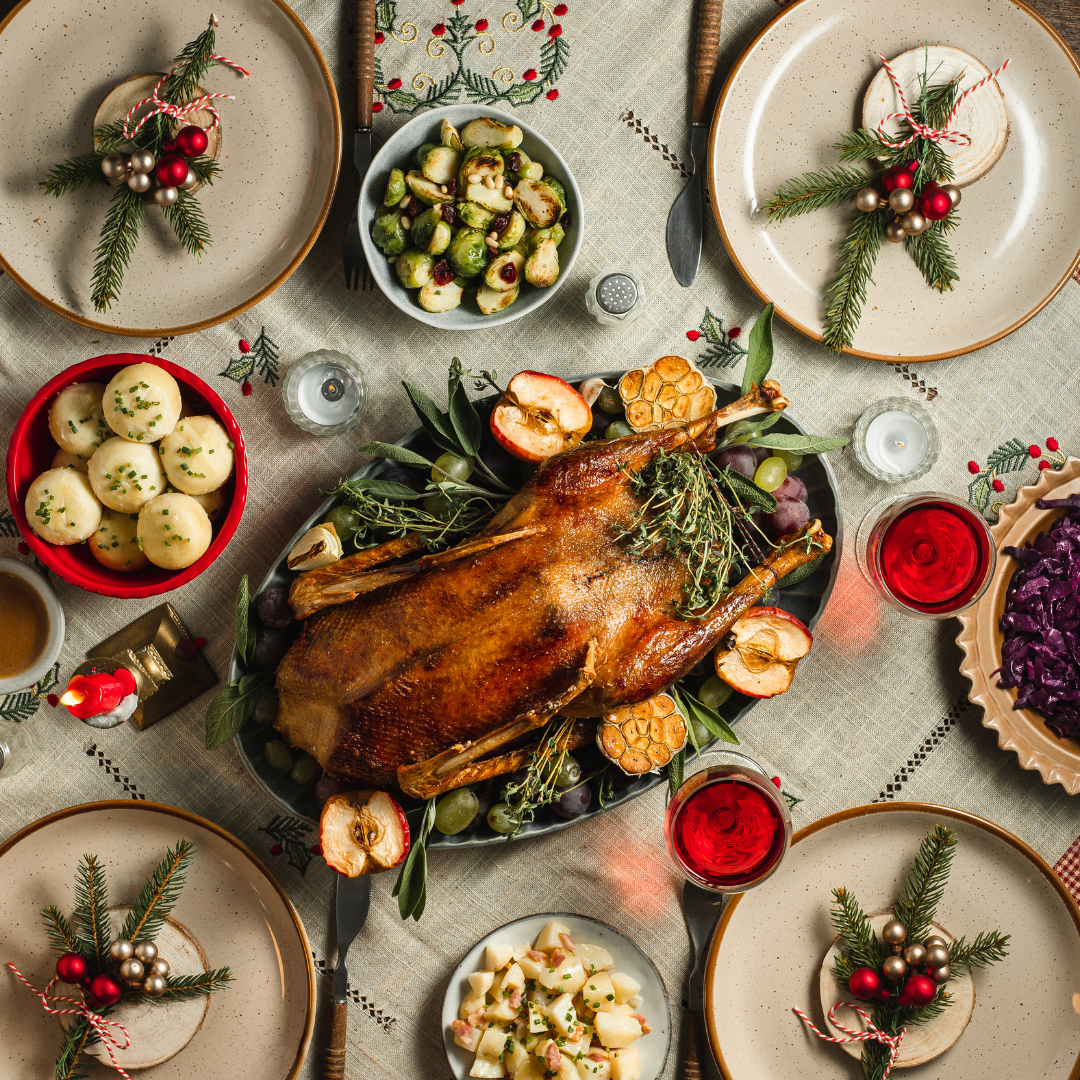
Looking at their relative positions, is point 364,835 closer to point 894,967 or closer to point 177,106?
point 894,967

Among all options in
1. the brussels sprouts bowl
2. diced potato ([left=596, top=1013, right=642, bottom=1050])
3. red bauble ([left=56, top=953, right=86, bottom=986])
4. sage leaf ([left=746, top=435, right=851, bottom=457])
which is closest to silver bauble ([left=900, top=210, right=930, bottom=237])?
sage leaf ([left=746, top=435, right=851, bottom=457])

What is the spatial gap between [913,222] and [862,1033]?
5.74 feet

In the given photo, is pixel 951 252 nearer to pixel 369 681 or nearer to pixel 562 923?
pixel 369 681

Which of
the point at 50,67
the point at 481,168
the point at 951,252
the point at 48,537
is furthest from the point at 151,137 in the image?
the point at 951,252

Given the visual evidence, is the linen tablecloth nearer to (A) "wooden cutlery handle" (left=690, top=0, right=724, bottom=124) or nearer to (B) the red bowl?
(A) "wooden cutlery handle" (left=690, top=0, right=724, bottom=124)

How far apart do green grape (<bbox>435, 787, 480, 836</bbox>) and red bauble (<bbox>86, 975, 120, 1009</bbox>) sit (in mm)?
748

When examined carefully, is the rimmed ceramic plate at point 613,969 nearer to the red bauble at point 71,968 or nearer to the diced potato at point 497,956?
the diced potato at point 497,956

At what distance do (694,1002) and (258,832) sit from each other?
1038 mm

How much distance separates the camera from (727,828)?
1713 mm

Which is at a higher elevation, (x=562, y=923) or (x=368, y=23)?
(x=368, y=23)

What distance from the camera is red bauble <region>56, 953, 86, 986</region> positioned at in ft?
5.79

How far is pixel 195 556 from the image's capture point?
1.72 m

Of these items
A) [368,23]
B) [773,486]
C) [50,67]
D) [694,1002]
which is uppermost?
[368,23]

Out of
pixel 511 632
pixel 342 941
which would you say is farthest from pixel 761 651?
pixel 342 941
